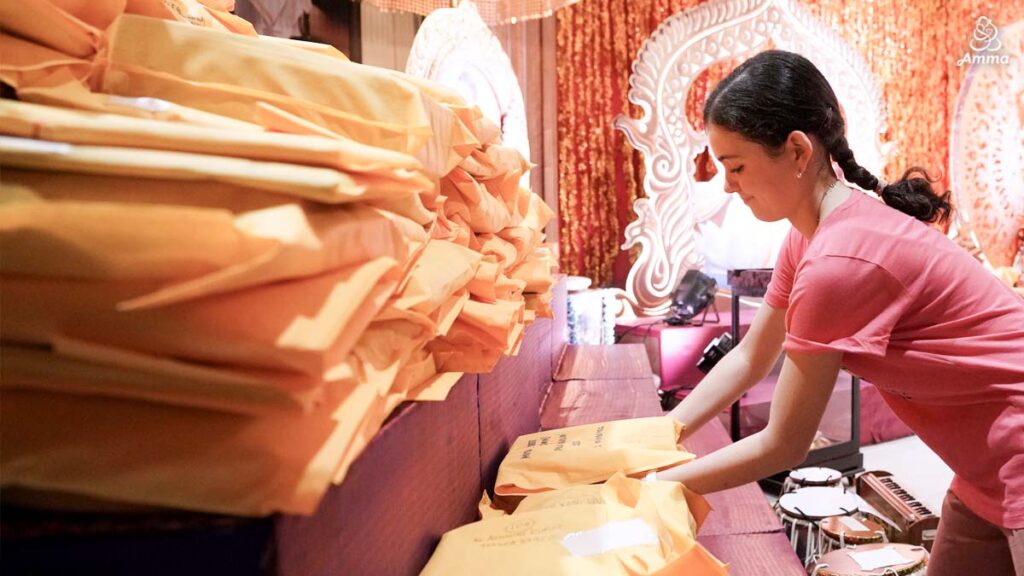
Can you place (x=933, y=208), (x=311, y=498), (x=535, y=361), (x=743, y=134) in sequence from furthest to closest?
(x=535, y=361) → (x=933, y=208) → (x=743, y=134) → (x=311, y=498)

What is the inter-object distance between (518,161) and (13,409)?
32.9 inches

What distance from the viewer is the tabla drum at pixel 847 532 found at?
1.70m

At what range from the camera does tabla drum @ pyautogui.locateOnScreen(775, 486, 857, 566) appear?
182 cm

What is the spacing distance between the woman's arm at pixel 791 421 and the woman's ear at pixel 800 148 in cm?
32

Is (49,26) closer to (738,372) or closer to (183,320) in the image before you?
(183,320)

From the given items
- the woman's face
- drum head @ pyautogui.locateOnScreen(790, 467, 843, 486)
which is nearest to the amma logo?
drum head @ pyautogui.locateOnScreen(790, 467, 843, 486)

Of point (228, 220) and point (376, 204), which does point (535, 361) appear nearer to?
point (376, 204)

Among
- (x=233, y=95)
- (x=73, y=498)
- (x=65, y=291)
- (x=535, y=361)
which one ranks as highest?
(x=233, y=95)

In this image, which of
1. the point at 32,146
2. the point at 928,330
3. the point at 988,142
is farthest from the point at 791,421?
the point at 988,142

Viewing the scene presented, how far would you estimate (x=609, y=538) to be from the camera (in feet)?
2.33

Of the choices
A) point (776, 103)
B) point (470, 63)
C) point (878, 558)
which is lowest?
point (878, 558)

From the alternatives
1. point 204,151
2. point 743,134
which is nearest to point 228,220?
point 204,151

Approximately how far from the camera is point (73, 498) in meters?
0.40

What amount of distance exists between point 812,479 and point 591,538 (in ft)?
5.36
